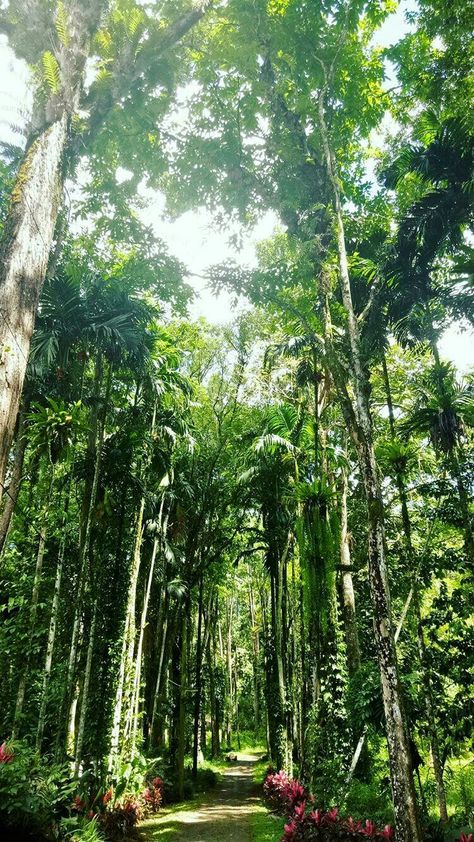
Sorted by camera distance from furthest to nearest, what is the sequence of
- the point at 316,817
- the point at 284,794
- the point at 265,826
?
the point at 284,794
the point at 265,826
the point at 316,817

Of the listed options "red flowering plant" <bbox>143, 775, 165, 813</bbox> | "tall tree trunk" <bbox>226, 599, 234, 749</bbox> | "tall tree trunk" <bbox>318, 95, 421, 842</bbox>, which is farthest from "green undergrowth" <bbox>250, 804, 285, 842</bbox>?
"tall tree trunk" <bbox>226, 599, 234, 749</bbox>

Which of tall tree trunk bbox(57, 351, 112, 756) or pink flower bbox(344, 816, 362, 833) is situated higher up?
tall tree trunk bbox(57, 351, 112, 756)

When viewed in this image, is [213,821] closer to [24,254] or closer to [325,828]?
[325,828]

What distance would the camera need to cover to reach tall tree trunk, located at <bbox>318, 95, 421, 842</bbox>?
16.8 feet

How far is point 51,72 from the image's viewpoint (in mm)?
7535

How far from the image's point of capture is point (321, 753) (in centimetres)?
865

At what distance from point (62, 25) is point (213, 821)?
14.8 m

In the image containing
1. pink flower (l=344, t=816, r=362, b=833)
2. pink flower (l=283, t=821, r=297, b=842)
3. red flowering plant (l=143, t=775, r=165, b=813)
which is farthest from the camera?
red flowering plant (l=143, t=775, r=165, b=813)

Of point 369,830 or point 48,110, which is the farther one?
point 48,110

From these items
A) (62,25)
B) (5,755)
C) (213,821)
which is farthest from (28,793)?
(62,25)

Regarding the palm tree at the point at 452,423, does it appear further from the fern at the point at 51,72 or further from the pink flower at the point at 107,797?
the fern at the point at 51,72

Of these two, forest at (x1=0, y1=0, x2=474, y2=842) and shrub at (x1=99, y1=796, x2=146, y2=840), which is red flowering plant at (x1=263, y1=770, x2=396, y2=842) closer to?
forest at (x1=0, y1=0, x2=474, y2=842)

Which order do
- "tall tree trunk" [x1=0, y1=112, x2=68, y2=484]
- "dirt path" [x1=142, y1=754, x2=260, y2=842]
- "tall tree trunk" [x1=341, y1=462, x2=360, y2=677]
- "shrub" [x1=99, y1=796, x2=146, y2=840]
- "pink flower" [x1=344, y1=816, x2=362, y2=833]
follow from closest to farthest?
1. "tall tree trunk" [x1=0, y1=112, x2=68, y2=484]
2. "pink flower" [x1=344, y1=816, x2=362, y2=833]
3. "shrub" [x1=99, y1=796, x2=146, y2=840]
4. "dirt path" [x1=142, y1=754, x2=260, y2=842]
5. "tall tree trunk" [x1=341, y1=462, x2=360, y2=677]

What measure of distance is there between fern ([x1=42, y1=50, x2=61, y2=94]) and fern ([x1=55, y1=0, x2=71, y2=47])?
493 mm
